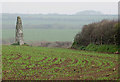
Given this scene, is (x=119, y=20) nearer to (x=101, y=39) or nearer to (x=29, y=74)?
(x=101, y=39)

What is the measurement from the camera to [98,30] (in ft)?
166

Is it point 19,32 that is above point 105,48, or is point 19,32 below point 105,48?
above

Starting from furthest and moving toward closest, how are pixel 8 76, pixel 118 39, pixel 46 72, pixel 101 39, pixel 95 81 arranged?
pixel 101 39 < pixel 118 39 < pixel 46 72 < pixel 8 76 < pixel 95 81

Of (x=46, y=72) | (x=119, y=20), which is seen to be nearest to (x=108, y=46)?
(x=119, y=20)

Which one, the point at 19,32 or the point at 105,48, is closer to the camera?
the point at 105,48

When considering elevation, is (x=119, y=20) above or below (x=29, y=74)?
above

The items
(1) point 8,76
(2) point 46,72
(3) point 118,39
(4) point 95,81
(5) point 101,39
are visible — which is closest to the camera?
(4) point 95,81

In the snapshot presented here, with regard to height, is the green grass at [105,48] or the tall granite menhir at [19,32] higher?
the tall granite menhir at [19,32]

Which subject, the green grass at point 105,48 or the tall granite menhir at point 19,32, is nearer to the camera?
the green grass at point 105,48

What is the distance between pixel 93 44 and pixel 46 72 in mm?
32044

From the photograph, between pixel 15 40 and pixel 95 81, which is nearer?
pixel 95 81

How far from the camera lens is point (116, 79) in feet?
49.4

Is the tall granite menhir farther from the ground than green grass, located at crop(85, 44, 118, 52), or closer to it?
farther from the ground

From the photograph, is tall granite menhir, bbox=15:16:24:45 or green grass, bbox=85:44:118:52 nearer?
green grass, bbox=85:44:118:52
